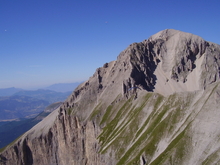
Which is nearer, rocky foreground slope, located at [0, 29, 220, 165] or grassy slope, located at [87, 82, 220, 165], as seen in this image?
rocky foreground slope, located at [0, 29, 220, 165]

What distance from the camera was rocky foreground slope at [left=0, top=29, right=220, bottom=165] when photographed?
106750mm

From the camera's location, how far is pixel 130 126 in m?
145

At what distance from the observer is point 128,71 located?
18788 cm

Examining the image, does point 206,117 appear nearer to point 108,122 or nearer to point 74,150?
point 108,122

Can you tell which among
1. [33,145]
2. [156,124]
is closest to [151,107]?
[156,124]

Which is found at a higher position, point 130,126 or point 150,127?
point 150,127

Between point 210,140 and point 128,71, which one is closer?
point 210,140

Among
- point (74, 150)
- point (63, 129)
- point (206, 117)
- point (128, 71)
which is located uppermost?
point (128, 71)

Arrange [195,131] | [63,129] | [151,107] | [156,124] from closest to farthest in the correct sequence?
[195,131]
[156,124]
[151,107]
[63,129]

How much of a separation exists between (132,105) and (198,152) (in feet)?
227

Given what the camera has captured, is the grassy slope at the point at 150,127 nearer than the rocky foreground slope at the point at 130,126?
No

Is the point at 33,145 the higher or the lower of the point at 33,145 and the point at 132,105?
the lower

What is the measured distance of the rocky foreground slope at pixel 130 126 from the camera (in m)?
107

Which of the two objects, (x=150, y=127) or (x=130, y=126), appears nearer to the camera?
(x=150, y=127)
